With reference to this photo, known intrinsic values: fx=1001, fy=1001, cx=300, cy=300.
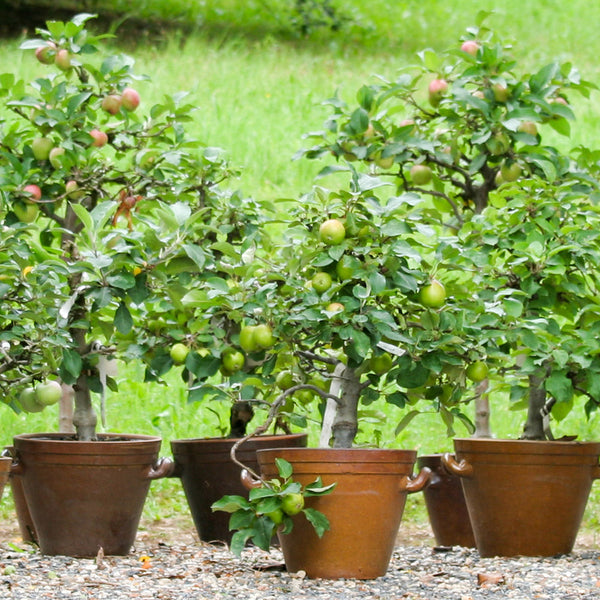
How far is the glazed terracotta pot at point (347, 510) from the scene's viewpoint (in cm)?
221

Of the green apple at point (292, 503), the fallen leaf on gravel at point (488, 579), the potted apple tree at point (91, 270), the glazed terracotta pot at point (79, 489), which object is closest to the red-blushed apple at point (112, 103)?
the potted apple tree at point (91, 270)

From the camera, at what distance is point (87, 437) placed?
2.64 m

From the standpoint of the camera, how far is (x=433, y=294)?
2158 millimetres

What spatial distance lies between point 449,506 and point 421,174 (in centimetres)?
101

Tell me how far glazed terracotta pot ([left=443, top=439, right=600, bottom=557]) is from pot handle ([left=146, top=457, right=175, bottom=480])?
74 cm

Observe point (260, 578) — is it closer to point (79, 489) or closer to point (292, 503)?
point (292, 503)

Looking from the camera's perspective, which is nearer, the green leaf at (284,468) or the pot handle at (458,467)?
the green leaf at (284,468)

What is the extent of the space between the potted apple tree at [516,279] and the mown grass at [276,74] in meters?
0.30

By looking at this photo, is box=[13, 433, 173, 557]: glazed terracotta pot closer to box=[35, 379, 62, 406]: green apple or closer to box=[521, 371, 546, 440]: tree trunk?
box=[35, 379, 62, 406]: green apple

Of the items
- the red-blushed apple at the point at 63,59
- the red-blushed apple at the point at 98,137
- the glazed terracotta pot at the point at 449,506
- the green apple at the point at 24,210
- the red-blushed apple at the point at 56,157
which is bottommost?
the glazed terracotta pot at the point at 449,506

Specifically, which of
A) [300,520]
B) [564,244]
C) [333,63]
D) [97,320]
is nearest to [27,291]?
[97,320]

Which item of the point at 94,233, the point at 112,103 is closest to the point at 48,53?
the point at 112,103

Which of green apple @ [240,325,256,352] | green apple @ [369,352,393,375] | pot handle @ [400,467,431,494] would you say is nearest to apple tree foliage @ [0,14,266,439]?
green apple @ [240,325,256,352]

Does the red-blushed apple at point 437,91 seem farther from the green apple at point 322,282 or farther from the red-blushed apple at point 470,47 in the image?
the green apple at point 322,282
